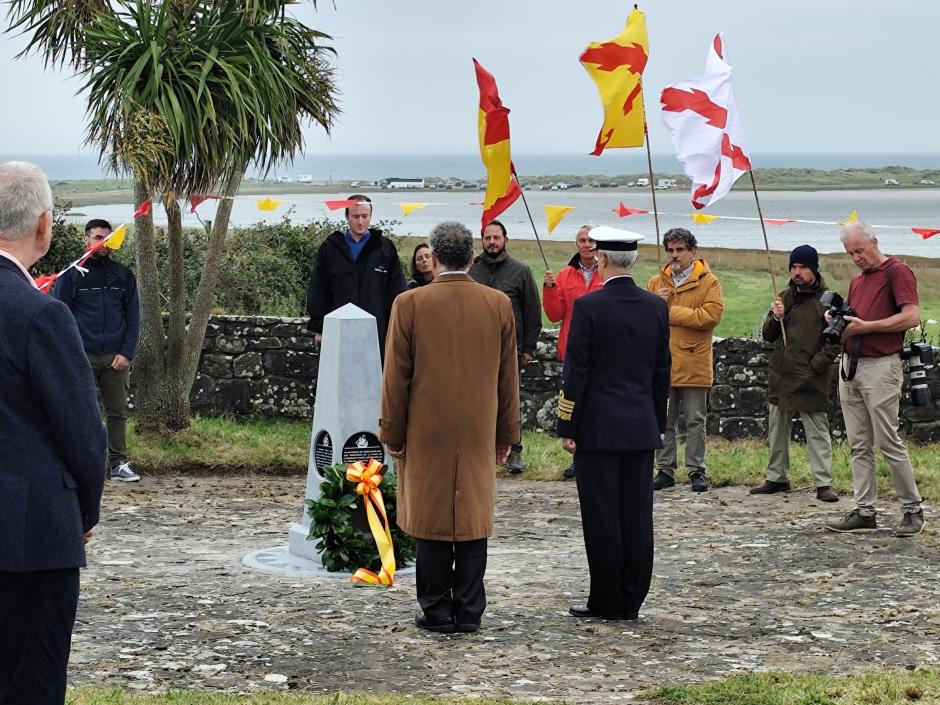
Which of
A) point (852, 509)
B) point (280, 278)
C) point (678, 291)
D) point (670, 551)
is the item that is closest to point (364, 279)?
point (678, 291)

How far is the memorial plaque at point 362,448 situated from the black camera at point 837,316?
10.0 ft

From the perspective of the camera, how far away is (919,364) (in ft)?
29.0

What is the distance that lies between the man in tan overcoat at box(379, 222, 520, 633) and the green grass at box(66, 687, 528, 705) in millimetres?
1301

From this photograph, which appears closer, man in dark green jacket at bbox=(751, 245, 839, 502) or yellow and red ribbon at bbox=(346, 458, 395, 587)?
yellow and red ribbon at bbox=(346, 458, 395, 587)

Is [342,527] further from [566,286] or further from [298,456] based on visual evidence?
[298,456]

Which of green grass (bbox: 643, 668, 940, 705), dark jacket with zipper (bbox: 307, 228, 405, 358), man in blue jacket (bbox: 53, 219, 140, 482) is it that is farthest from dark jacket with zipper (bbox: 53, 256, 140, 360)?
green grass (bbox: 643, 668, 940, 705)

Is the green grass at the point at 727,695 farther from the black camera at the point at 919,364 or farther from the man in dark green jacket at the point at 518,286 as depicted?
the man in dark green jacket at the point at 518,286

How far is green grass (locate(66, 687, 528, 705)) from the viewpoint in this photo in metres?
4.92

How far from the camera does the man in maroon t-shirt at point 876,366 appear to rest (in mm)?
8414

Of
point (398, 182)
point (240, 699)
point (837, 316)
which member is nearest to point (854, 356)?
point (837, 316)

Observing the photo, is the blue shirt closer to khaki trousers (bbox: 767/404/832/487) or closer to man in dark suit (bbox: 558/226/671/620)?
khaki trousers (bbox: 767/404/832/487)

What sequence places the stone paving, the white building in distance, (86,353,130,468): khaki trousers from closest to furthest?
the stone paving
(86,353,130,468): khaki trousers
the white building in distance

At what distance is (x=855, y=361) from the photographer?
8594 mm

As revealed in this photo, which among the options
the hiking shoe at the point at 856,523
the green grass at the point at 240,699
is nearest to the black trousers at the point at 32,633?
the green grass at the point at 240,699
